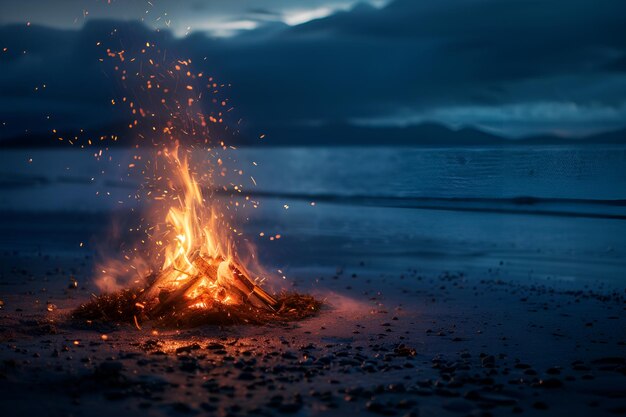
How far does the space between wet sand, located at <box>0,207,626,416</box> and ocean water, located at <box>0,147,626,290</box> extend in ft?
6.09

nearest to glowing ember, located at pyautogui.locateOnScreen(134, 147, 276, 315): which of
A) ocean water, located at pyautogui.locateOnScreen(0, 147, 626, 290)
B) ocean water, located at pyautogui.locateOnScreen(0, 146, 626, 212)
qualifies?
ocean water, located at pyautogui.locateOnScreen(0, 147, 626, 290)

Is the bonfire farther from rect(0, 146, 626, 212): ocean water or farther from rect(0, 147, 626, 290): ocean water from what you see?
rect(0, 146, 626, 212): ocean water

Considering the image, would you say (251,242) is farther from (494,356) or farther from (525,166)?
(494,356)

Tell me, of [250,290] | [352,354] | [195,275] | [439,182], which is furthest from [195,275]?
[439,182]

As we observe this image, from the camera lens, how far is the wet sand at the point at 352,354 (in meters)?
5.73

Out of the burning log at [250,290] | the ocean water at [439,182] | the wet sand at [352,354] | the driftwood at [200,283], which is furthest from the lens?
the ocean water at [439,182]

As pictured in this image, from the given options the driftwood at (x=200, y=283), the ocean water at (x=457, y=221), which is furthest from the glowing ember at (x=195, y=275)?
the ocean water at (x=457, y=221)

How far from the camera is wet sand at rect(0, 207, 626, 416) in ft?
18.8

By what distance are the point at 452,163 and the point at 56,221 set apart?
1264 cm

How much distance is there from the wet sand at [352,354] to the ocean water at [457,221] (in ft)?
6.09

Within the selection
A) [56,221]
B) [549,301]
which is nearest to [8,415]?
[549,301]

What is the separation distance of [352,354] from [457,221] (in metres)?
14.2

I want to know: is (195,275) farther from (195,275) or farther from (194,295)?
(194,295)

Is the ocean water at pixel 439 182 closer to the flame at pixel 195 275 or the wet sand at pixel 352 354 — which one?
the wet sand at pixel 352 354
